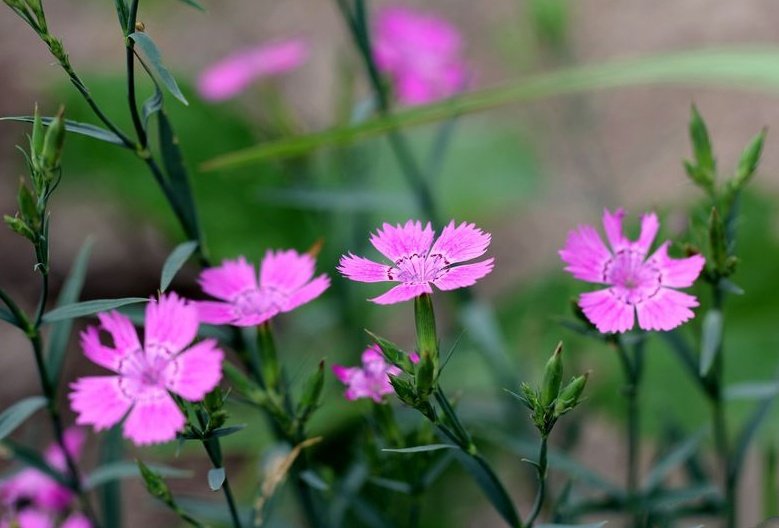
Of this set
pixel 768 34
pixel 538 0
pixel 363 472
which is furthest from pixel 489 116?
pixel 363 472

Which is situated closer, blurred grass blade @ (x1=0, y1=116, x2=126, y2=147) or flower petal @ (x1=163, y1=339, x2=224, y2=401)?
flower petal @ (x1=163, y1=339, x2=224, y2=401)

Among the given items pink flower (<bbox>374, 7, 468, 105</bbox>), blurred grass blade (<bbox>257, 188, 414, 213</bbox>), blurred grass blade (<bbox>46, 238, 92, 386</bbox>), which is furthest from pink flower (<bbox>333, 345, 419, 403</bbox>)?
pink flower (<bbox>374, 7, 468, 105</bbox>)

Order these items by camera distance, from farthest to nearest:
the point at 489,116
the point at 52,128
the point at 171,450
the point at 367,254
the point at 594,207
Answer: the point at 489,116 → the point at 594,207 → the point at 367,254 → the point at 171,450 → the point at 52,128

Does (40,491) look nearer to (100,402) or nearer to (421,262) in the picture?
(100,402)

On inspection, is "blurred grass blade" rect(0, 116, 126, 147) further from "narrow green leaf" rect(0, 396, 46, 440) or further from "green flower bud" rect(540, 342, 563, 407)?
"green flower bud" rect(540, 342, 563, 407)

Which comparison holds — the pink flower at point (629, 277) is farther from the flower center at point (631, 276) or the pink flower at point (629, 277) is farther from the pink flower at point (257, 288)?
the pink flower at point (257, 288)

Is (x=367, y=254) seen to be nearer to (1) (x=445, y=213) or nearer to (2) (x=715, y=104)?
(1) (x=445, y=213)
